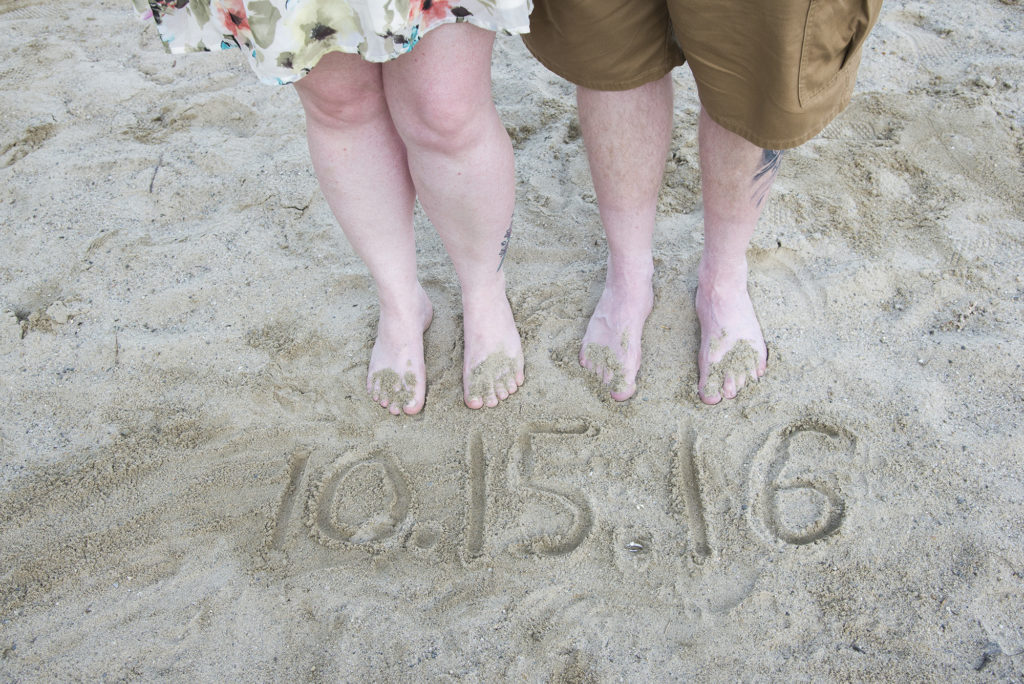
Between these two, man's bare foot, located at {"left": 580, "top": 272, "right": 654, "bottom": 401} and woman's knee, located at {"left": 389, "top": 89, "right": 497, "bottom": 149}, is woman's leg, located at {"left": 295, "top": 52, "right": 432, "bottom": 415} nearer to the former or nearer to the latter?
woman's knee, located at {"left": 389, "top": 89, "right": 497, "bottom": 149}

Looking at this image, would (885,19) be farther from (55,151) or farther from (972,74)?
(55,151)

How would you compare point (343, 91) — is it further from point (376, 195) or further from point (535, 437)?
point (535, 437)

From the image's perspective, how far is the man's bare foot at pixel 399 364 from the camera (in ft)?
6.05

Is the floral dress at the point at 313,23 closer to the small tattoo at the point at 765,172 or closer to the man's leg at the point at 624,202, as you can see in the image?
the man's leg at the point at 624,202

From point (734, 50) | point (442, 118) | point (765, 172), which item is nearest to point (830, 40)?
point (734, 50)

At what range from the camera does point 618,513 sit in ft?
5.26

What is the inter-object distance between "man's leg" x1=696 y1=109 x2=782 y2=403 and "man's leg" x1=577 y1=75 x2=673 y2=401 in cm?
11

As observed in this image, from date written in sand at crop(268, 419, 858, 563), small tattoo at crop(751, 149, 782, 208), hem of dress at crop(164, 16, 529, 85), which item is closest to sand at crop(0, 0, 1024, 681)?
date written in sand at crop(268, 419, 858, 563)

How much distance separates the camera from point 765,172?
5.16 feet

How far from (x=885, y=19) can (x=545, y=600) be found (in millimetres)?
2544

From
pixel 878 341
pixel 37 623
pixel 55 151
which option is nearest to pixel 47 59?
pixel 55 151

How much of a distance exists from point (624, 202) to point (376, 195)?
1.89 feet

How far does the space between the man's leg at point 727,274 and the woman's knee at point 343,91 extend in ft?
2.32

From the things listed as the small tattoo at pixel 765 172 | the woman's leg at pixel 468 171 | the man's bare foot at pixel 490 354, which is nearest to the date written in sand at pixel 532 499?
the man's bare foot at pixel 490 354
